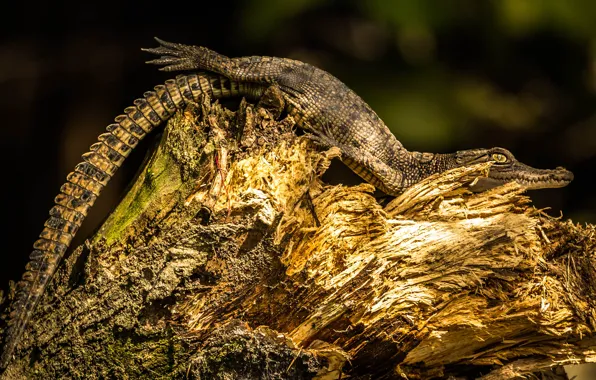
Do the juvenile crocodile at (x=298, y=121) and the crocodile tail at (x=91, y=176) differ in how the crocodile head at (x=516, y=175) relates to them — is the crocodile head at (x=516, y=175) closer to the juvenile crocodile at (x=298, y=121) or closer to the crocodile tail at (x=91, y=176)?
the juvenile crocodile at (x=298, y=121)

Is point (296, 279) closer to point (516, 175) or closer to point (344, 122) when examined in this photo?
point (344, 122)

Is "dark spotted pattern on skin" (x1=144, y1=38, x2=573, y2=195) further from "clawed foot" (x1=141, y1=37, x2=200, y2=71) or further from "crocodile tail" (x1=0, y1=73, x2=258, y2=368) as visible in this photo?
"crocodile tail" (x1=0, y1=73, x2=258, y2=368)

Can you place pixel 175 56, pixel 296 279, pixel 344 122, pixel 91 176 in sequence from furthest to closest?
pixel 344 122
pixel 175 56
pixel 91 176
pixel 296 279

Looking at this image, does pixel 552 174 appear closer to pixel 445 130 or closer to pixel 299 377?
pixel 445 130

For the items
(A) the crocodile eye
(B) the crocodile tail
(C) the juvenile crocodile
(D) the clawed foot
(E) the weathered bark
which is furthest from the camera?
(A) the crocodile eye

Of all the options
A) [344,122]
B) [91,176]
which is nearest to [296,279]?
[91,176]

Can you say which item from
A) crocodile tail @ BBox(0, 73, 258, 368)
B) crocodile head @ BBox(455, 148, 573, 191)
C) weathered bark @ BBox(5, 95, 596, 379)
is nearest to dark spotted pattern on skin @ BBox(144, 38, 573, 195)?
crocodile head @ BBox(455, 148, 573, 191)
